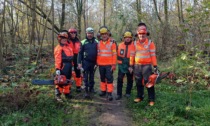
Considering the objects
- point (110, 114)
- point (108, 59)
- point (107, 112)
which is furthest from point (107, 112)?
point (108, 59)

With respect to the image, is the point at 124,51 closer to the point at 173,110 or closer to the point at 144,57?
the point at 144,57

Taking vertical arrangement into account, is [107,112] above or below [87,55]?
below

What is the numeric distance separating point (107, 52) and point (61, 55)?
1.42 meters

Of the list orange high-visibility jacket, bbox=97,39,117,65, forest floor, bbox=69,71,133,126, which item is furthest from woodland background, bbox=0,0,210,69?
forest floor, bbox=69,71,133,126

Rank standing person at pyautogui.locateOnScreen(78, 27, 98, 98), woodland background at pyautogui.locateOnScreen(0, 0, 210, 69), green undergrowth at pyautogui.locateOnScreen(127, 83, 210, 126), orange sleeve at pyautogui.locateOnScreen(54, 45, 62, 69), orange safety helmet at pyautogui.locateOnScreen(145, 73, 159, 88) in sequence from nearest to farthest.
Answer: green undergrowth at pyautogui.locateOnScreen(127, 83, 210, 126)
orange safety helmet at pyautogui.locateOnScreen(145, 73, 159, 88)
orange sleeve at pyautogui.locateOnScreen(54, 45, 62, 69)
standing person at pyautogui.locateOnScreen(78, 27, 98, 98)
woodland background at pyautogui.locateOnScreen(0, 0, 210, 69)

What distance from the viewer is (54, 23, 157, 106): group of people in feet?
21.0

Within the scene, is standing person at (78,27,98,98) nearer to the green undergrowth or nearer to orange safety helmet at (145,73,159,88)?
the green undergrowth

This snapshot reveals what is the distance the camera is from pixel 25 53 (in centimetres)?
1340

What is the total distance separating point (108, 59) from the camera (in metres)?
6.95

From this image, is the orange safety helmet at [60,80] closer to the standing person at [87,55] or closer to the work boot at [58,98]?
the work boot at [58,98]

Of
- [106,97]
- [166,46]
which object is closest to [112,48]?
[106,97]

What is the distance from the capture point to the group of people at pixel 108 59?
6.39 m

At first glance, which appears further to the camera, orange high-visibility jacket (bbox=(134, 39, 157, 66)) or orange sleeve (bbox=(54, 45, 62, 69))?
orange sleeve (bbox=(54, 45, 62, 69))

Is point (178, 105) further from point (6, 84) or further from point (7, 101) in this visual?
point (6, 84)
